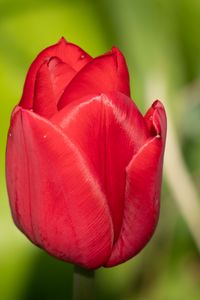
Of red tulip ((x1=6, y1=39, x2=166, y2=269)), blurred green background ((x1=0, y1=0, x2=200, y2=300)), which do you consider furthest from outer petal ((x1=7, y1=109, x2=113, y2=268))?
blurred green background ((x1=0, y1=0, x2=200, y2=300))

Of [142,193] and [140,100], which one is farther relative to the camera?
[140,100]

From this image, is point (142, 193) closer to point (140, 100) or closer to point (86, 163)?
point (86, 163)

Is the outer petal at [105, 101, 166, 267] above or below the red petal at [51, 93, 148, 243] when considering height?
below

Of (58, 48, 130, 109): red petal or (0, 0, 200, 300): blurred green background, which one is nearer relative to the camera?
(58, 48, 130, 109): red petal

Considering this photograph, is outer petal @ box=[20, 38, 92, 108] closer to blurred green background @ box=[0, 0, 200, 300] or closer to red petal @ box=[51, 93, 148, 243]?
red petal @ box=[51, 93, 148, 243]

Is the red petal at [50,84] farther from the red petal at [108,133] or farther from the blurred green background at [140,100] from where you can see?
the blurred green background at [140,100]

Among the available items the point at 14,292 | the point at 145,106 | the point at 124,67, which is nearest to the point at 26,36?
the point at 145,106

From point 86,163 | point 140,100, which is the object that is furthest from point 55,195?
point 140,100
